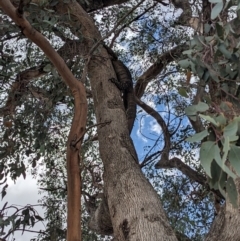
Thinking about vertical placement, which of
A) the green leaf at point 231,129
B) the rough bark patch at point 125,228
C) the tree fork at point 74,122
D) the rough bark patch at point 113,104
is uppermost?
the rough bark patch at point 113,104

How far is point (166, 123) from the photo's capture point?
3.92 meters

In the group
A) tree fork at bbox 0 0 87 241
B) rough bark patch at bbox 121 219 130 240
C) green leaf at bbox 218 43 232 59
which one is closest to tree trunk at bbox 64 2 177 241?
rough bark patch at bbox 121 219 130 240

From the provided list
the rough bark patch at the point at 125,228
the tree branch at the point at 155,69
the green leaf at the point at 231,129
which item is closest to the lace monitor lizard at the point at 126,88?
the tree branch at the point at 155,69

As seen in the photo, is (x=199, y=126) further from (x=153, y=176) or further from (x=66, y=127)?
(x=66, y=127)

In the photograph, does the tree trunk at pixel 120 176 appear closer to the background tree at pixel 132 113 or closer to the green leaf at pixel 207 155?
the background tree at pixel 132 113

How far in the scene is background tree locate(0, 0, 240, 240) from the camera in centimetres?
157

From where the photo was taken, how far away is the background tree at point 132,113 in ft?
5.15

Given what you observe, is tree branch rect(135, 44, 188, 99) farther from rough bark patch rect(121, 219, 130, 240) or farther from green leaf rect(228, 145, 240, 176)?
green leaf rect(228, 145, 240, 176)

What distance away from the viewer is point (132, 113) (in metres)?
3.58

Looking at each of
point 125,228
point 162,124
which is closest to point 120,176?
point 125,228

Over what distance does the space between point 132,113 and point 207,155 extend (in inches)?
101

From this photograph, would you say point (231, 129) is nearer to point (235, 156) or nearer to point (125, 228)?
point (235, 156)

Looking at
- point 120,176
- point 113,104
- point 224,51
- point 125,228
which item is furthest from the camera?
point 113,104

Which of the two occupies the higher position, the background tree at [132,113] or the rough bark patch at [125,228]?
the background tree at [132,113]
